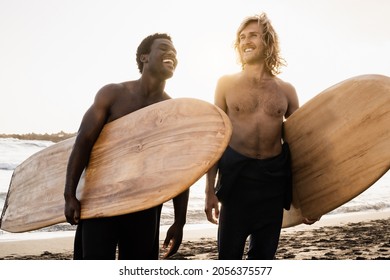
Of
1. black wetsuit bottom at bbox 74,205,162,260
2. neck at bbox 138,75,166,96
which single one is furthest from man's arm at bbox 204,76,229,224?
neck at bbox 138,75,166,96

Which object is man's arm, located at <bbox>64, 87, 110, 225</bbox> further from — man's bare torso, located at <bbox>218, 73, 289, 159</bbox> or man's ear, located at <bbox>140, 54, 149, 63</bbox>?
man's bare torso, located at <bbox>218, 73, 289, 159</bbox>

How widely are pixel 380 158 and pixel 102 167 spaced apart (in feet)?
3.90

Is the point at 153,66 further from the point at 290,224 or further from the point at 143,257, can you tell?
the point at 290,224

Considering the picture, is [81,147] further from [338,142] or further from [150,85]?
[338,142]

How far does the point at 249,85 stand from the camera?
1.94m

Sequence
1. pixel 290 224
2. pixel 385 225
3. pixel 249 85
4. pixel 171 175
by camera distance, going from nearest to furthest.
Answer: pixel 171 175, pixel 249 85, pixel 290 224, pixel 385 225

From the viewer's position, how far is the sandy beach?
10.6 feet

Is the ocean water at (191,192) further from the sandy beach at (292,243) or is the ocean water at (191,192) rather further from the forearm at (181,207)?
the forearm at (181,207)

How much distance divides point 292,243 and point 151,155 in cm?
242

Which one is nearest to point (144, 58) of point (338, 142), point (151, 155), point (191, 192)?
point (151, 155)

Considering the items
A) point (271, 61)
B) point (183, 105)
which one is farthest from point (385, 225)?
point (183, 105)

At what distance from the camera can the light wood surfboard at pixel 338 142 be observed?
1.98 m

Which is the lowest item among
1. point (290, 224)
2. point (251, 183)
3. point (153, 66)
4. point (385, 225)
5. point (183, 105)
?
point (385, 225)

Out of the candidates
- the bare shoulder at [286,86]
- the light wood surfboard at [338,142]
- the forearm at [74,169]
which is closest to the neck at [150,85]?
the forearm at [74,169]
